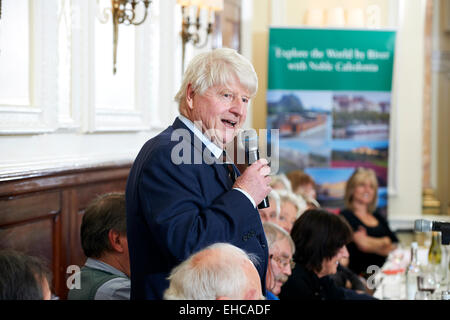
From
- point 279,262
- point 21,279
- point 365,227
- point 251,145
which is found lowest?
point 365,227

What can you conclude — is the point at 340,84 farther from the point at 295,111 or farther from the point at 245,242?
the point at 245,242

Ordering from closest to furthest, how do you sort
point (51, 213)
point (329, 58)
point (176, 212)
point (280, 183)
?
point (176, 212), point (51, 213), point (280, 183), point (329, 58)

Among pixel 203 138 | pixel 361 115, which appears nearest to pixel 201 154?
pixel 203 138

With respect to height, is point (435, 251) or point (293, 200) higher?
point (293, 200)

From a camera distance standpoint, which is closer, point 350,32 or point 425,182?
point 350,32

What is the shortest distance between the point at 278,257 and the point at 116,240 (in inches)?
28.3

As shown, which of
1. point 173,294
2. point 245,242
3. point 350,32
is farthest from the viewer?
point 350,32

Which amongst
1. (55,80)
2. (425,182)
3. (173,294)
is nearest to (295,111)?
(425,182)

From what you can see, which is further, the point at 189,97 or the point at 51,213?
the point at 51,213

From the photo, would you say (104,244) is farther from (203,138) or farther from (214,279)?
(214,279)

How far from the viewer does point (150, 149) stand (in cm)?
185

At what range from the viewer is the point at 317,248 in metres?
2.96

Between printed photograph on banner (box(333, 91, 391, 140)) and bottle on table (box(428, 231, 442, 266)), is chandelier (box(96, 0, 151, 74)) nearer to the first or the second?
bottle on table (box(428, 231, 442, 266))

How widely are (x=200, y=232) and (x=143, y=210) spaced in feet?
0.57
